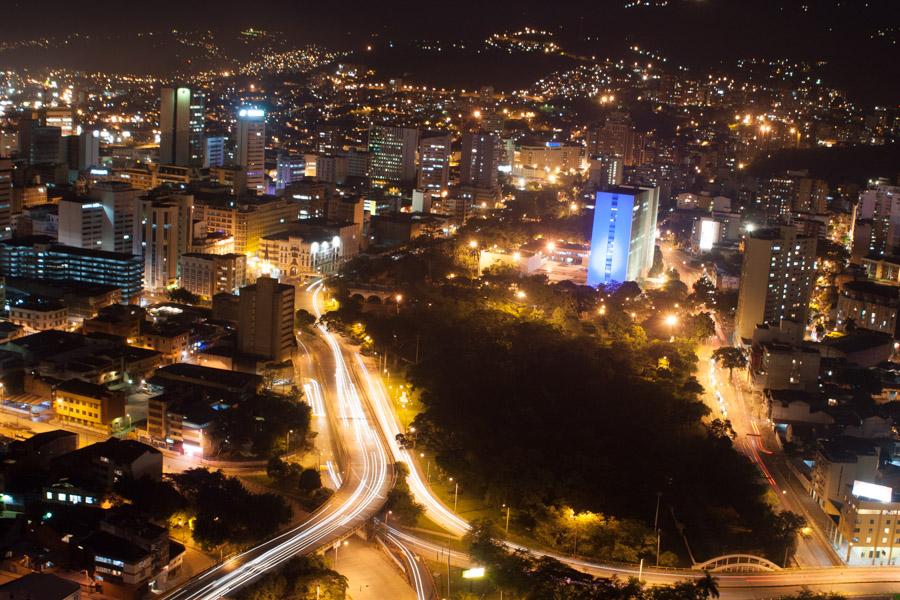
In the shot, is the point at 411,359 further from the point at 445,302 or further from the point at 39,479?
the point at 39,479

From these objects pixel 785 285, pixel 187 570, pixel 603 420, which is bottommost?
pixel 187 570

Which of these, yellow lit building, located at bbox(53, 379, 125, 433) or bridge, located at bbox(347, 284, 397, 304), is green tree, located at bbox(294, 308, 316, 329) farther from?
yellow lit building, located at bbox(53, 379, 125, 433)

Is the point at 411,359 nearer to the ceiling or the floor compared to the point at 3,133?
nearer to the floor

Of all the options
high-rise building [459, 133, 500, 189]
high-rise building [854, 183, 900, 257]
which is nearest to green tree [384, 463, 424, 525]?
high-rise building [854, 183, 900, 257]

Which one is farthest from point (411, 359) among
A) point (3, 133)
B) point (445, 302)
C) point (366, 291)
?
point (3, 133)

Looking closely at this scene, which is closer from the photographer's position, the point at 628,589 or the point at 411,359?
the point at 628,589

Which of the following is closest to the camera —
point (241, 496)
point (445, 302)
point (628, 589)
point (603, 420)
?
point (628, 589)
